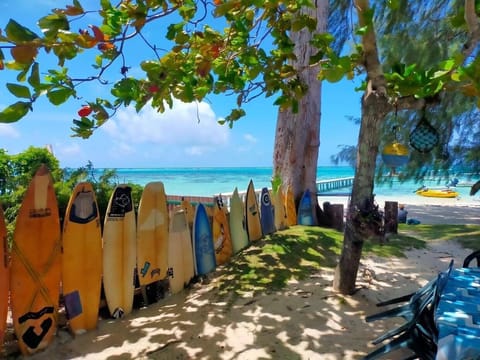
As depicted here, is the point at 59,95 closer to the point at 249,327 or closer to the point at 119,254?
the point at 119,254

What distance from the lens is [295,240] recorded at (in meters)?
4.71

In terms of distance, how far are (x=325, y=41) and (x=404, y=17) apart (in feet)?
18.6

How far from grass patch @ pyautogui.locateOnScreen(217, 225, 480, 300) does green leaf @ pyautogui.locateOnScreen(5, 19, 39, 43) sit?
2586 mm

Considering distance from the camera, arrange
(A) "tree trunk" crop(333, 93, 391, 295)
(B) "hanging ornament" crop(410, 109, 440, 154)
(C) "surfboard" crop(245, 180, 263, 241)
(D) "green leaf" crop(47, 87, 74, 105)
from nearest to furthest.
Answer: (D) "green leaf" crop(47, 87, 74, 105), (A) "tree trunk" crop(333, 93, 391, 295), (B) "hanging ornament" crop(410, 109, 440, 154), (C) "surfboard" crop(245, 180, 263, 241)

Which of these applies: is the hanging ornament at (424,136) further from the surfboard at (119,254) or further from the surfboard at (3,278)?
the surfboard at (3,278)

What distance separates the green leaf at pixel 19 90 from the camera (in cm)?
119

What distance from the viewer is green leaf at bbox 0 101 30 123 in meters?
1.24

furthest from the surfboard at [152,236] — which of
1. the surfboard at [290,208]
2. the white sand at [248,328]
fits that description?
the surfboard at [290,208]

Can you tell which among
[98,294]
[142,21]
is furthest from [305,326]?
[142,21]

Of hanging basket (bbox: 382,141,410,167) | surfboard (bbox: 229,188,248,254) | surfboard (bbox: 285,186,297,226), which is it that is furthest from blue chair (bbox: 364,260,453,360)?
surfboard (bbox: 285,186,297,226)

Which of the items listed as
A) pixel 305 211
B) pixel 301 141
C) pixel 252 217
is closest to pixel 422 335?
pixel 252 217

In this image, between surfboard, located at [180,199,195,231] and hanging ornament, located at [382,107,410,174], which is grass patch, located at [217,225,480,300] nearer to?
surfboard, located at [180,199,195,231]

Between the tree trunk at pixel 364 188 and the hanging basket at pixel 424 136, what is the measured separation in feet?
1.45

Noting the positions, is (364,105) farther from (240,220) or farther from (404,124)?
(404,124)
